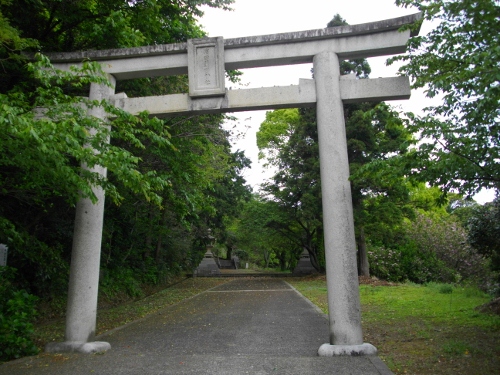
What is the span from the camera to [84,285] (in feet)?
20.4

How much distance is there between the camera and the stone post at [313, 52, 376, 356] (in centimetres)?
566

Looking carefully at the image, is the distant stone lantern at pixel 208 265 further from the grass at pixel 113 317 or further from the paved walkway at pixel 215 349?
the paved walkway at pixel 215 349

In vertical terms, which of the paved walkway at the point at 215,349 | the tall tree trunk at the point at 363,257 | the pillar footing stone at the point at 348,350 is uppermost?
the tall tree trunk at the point at 363,257

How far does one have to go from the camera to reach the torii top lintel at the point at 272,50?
249 inches

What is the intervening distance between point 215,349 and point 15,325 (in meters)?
2.89

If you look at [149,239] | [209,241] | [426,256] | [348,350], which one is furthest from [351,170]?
[348,350]

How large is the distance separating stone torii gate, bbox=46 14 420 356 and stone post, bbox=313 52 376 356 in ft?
0.05

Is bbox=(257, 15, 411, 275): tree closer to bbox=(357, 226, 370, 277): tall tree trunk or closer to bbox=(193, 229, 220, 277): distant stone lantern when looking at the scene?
bbox=(357, 226, 370, 277): tall tree trunk

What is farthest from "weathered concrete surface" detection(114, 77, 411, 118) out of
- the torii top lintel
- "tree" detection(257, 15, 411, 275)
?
"tree" detection(257, 15, 411, 275)

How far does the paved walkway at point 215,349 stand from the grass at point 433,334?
67 centimetres

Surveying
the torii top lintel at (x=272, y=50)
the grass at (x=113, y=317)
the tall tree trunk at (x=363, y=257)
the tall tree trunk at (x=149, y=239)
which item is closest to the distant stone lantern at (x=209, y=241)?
the tall tree trunk at (x=149, y=239)

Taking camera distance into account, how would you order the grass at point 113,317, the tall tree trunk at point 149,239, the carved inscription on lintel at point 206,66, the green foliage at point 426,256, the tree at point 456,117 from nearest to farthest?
the tree at point 456,117 < the carved inscription on lintel at point 206,66 < the grass at point 113,317 < the tall tree trunk at point 149,239 < the green foliage at point 426,256

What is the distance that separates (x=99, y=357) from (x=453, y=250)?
696 inches

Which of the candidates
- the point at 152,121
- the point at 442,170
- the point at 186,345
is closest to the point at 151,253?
the point at 186,345
